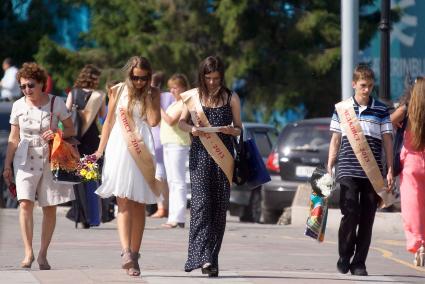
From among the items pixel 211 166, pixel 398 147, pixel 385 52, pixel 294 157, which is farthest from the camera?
pixel 294 157

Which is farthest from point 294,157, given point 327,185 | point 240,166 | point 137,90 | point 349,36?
point 137,90

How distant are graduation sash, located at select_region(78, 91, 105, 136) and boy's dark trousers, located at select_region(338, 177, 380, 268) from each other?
4.69 metres

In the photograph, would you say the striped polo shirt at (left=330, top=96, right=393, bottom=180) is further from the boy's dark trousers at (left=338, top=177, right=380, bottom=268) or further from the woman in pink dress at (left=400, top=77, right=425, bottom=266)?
the woman in pink dress at (left=400, top=77, right=425, bottom=266)

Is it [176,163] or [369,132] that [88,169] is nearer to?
[369,132]

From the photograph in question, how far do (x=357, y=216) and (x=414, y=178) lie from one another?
86 cm

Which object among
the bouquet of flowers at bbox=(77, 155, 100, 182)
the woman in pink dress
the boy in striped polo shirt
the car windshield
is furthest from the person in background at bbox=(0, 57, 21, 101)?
the boy in striped polo shirt

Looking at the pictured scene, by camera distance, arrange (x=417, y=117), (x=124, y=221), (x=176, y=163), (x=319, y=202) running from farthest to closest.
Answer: (x=176, y=163)
(x=417, y=117)
(x=319, y=202)
(x=124, y=221)

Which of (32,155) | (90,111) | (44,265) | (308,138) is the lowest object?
(44,265)

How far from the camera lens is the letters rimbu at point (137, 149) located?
462 inches

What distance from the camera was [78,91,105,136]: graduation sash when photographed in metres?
16.5

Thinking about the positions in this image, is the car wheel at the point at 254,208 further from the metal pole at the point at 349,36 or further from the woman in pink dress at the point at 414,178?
the woman in pink dress at the point at 414,178

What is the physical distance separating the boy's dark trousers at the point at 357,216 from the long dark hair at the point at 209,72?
133cm

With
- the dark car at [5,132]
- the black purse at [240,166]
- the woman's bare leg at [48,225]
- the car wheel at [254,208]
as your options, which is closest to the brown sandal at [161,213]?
the car wheel at [254,208]

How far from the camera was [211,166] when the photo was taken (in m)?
11.8
